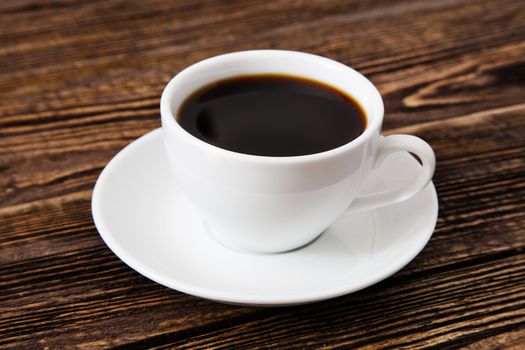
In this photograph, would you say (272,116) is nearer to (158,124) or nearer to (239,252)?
(239,252)

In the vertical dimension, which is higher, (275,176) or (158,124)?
(275,176)

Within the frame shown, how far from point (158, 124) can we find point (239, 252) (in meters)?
0.39

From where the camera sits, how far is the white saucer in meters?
0.65

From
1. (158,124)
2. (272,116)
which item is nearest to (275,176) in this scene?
(272,116)

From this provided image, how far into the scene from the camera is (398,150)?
744mm

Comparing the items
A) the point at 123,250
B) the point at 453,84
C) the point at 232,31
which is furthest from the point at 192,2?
the point at 123,250

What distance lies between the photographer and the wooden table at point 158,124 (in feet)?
2.27

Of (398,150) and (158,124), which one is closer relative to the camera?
(398,150)

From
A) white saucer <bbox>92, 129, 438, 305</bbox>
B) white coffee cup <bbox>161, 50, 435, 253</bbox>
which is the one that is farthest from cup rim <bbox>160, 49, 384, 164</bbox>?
white saucer <bbox>92, 129, 438, 305</bbox>

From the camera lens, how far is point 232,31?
1.35 meters

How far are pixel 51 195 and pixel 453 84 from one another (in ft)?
2.46

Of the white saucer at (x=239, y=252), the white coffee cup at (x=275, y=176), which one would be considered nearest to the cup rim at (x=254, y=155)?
the white coffee cup at (x=275, y=176)

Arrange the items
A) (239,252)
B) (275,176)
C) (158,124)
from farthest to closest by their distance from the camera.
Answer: (158,124), (239,252), (275,176)

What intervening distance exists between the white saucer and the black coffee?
0.13m
